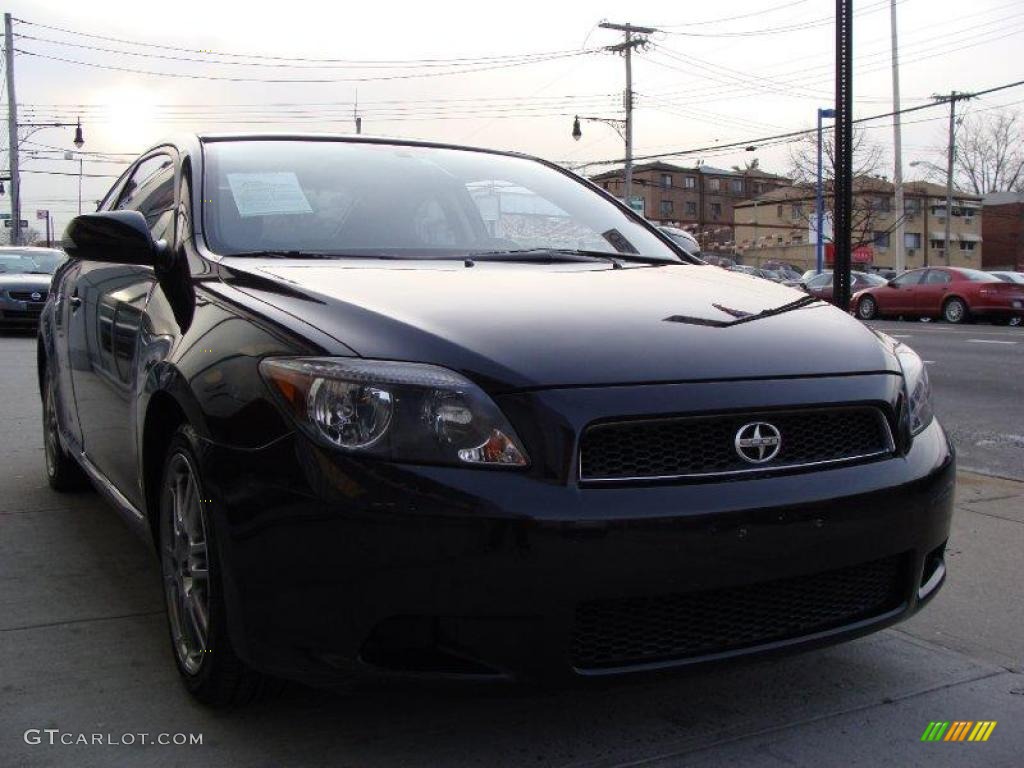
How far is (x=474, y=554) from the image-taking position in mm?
2092

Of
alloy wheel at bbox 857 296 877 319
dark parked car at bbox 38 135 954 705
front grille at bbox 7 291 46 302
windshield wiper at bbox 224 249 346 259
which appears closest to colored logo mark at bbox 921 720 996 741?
dark parked car at bbox 38 135 954 705

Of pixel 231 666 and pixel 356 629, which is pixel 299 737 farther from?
pixel 356 629

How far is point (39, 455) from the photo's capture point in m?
6.25

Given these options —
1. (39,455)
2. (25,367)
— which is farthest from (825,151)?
(39,455)

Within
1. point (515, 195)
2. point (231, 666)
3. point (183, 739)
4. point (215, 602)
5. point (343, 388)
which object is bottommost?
point (183, 739)

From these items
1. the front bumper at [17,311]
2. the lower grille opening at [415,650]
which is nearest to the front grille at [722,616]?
the lower grille opening at [415,650]

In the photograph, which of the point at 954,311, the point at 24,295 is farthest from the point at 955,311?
the point at 24,295

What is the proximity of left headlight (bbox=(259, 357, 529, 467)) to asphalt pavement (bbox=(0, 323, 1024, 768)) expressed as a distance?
0.49 metres

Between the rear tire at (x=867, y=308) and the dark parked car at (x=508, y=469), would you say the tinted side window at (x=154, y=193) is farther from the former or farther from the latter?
the rear tire at (x=867, y=308)

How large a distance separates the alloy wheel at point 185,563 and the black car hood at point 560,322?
1.76ft

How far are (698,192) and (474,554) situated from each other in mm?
103535

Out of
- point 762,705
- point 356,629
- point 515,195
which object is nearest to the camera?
point 356,629

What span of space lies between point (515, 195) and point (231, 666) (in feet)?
6.81

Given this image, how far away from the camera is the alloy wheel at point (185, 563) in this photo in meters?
2.61
